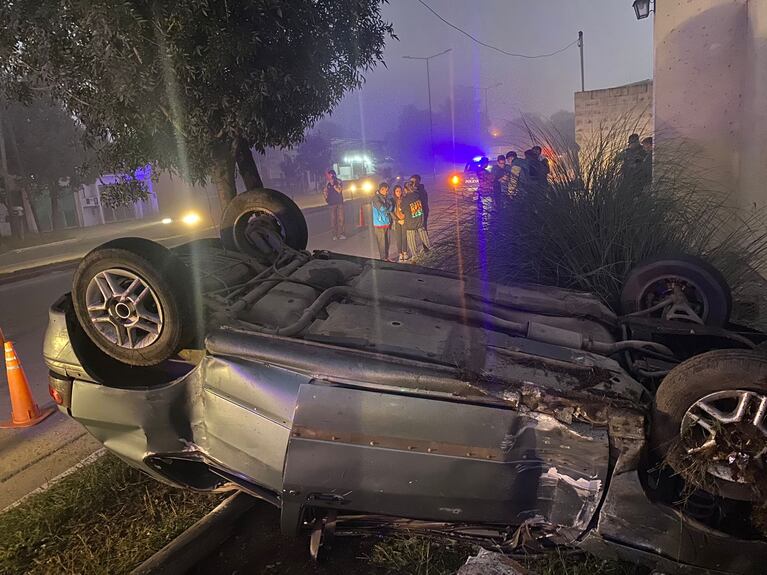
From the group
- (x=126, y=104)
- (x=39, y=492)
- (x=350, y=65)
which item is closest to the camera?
(x=39, y=492)

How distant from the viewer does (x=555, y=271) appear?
203 inches

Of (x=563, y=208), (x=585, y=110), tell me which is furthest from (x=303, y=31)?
(x=585, y=110)

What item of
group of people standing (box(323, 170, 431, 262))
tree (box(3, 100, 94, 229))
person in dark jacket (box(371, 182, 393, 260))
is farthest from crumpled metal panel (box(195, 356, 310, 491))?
tree (box(3, 100, 94, 229))

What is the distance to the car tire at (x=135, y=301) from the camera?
268 cm

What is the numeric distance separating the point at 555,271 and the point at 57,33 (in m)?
5.10

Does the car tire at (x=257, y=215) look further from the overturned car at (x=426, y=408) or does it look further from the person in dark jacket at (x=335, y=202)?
the person in dark jacket at (x=335, y=202)

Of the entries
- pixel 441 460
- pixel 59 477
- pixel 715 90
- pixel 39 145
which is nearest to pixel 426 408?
pixel 441 460

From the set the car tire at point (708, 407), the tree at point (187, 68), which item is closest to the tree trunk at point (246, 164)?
the tree at point (187, 68)

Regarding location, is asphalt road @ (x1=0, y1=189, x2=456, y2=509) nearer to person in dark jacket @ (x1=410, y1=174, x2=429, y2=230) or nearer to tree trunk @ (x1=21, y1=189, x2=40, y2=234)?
person in dark jacket @ (x1=410, y1=174, x2=429, y2=230)

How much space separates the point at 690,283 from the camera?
3.45 m

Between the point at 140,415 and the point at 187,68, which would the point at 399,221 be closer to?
the point at 187,68

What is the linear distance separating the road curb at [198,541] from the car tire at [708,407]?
223 centimetres

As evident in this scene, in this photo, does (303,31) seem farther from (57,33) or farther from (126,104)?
(57,33)

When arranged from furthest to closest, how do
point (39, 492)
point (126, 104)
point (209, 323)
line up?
1. point (126, 104)
2. point (39, 492)
3. point (209, 323)
